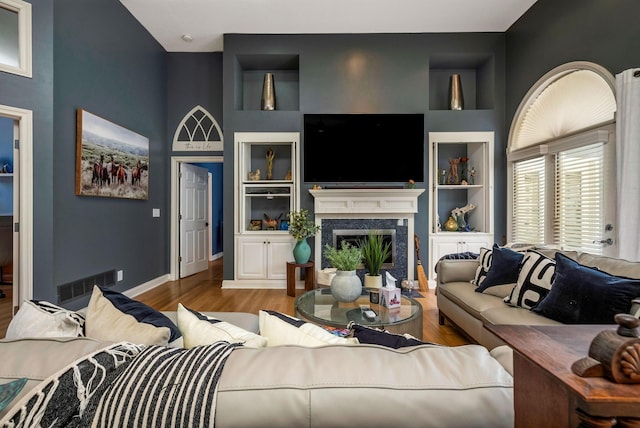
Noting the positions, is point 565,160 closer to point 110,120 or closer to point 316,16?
point 316,16

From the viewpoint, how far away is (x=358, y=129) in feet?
14.7

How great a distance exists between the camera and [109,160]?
3.63 m

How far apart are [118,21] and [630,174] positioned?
5406 millimetres

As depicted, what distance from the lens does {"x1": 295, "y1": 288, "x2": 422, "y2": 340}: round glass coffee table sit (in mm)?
2014

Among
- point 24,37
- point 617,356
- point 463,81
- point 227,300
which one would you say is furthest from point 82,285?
point 463,81

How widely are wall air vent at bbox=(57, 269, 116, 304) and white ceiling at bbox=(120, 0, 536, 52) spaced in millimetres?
3248

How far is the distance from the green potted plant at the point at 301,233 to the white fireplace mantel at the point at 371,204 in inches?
8.6

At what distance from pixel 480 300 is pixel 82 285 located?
147 inches

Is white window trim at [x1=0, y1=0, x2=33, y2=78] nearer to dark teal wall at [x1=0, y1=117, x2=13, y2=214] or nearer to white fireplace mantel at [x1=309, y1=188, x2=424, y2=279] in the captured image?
dark teal wall at [x1=0, y1=117, x2=13, y2=214]

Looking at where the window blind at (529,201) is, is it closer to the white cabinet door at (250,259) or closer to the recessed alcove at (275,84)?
the recessed alcove at (275,84)

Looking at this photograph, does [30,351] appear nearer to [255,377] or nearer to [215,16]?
[255,377]

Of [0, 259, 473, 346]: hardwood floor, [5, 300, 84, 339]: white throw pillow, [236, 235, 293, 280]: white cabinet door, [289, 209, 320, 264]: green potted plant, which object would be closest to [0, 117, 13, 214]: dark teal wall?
[0, 259, 473, 346]: hardwood floor

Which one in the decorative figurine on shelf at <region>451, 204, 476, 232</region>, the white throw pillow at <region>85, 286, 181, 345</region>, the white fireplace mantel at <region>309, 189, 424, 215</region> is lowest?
the white throw pillow at <region>85, 286, 181, 345</region>

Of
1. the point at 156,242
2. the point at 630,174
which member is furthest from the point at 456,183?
the point at 156,242
